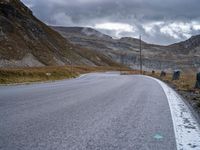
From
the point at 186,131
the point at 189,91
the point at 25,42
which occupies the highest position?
the point at 25,42

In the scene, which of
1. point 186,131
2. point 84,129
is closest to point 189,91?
point 186,131

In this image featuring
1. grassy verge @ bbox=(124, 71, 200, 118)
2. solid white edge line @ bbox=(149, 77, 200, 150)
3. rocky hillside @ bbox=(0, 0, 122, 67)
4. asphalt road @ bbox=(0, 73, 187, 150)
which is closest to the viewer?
asphalt road @ bbox=(0, 73, 187, 150)

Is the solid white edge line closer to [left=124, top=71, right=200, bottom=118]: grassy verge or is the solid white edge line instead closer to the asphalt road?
the asphalt road

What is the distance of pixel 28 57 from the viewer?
327 feet

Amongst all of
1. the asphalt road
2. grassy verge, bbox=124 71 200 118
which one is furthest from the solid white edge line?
grassy verge, bbox=124 71 200 118

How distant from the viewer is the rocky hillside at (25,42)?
309 ft

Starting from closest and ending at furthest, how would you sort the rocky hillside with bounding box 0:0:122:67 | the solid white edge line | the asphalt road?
1. the asphalt road
2. the solid white edge line
3. the rocky hillside with bounding box 0:0:122:67

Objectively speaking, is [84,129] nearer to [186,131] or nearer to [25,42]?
[186,131]

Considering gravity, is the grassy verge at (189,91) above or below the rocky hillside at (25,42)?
below

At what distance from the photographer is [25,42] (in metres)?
106

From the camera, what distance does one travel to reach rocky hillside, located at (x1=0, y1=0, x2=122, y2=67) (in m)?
94.2

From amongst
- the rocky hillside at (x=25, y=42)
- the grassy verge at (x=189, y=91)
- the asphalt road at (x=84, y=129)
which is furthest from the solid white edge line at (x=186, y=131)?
the rocky hillside at (x=25, y=42)

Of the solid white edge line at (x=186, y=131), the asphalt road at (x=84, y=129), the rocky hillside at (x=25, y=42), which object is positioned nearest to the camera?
the asphalt road at (x=84, y=129)

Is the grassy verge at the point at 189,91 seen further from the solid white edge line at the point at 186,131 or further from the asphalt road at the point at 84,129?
the asphalt road at the point at 84,129
